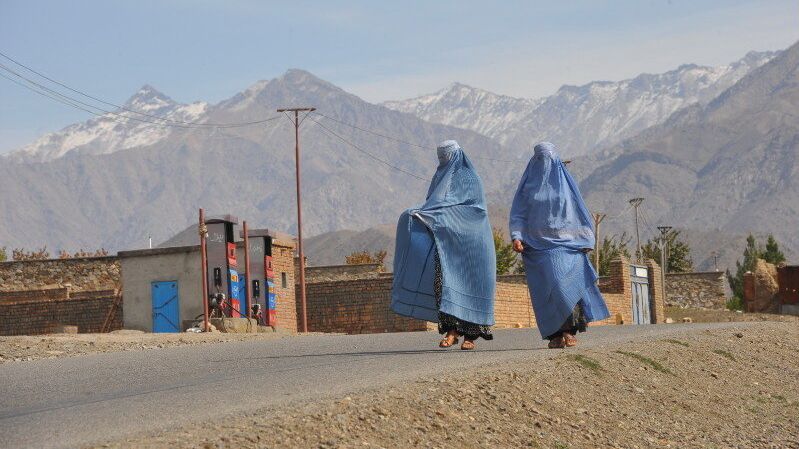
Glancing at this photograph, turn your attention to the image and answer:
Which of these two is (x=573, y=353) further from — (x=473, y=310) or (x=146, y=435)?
(x=146, y=435)

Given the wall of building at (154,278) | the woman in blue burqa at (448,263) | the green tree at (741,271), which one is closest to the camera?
the woman in blue burqa at (448,263)

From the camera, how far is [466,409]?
988 cm

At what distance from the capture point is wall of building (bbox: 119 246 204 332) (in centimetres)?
3259

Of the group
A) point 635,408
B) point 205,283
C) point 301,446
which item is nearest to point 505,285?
point 205,283

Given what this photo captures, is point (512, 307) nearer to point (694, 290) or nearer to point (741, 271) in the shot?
point (694, 290)

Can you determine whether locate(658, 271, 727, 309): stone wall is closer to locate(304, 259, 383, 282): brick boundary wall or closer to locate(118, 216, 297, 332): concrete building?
locate(304, 259, 383, 282): brick boundary wall

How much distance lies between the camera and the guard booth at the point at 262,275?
33938 mm

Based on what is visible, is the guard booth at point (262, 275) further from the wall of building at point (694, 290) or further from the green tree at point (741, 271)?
the green tree at point (741, 271)

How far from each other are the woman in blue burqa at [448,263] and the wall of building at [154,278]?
60.3 feet

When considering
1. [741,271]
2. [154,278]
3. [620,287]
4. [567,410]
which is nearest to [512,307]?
[620,287]

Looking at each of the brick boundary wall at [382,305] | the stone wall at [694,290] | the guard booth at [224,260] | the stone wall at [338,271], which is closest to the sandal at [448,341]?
the brick boundary wall at [382,305]

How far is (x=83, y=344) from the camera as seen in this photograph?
20141 mm

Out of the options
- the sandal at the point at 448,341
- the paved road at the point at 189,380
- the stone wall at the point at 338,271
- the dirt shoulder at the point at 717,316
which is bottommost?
the dirt shoulder at the point at 717,316

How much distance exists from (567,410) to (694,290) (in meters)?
43.3
